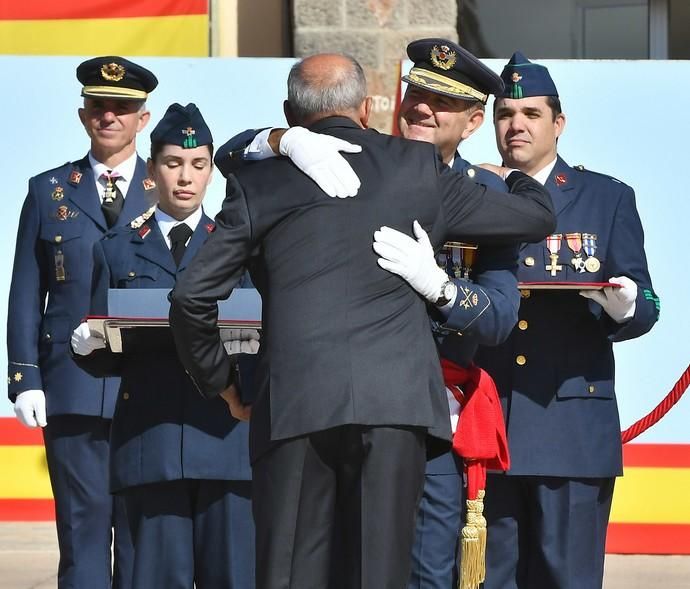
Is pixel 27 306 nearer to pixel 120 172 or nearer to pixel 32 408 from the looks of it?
pixel 32 408

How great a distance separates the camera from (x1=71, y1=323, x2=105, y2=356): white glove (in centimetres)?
411

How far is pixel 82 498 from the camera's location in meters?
5.01

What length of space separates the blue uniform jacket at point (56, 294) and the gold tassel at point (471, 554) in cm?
158

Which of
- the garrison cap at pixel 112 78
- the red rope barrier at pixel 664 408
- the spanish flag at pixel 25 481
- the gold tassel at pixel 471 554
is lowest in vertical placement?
the spanish flag at pixel 25 481

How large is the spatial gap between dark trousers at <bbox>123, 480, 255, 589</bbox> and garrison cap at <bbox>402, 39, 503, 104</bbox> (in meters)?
1.12

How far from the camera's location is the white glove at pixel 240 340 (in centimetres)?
388

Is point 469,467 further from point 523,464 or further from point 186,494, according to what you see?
point 186,494

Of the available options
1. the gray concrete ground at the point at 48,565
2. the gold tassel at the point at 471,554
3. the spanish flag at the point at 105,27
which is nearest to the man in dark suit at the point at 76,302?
the gray concrete ground at the point at 48,565

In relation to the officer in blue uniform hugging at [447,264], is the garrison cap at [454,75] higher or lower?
higher

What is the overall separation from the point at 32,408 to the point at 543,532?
170 cm

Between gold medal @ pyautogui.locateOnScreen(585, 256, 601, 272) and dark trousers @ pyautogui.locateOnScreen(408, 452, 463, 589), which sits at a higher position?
gold medal @ pyautogui.locateOnScreen(585, 256, 601, 272)

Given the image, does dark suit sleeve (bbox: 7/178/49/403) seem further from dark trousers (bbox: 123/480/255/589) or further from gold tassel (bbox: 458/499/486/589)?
gold tassel (bbox: 458/499/486/589)

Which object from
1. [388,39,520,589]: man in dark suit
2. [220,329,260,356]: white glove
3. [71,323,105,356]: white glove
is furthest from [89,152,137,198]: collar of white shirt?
[388,39,520,589]: man in dark suit

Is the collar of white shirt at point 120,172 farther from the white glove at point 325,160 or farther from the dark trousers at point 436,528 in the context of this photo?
the white glove at point 325,160
